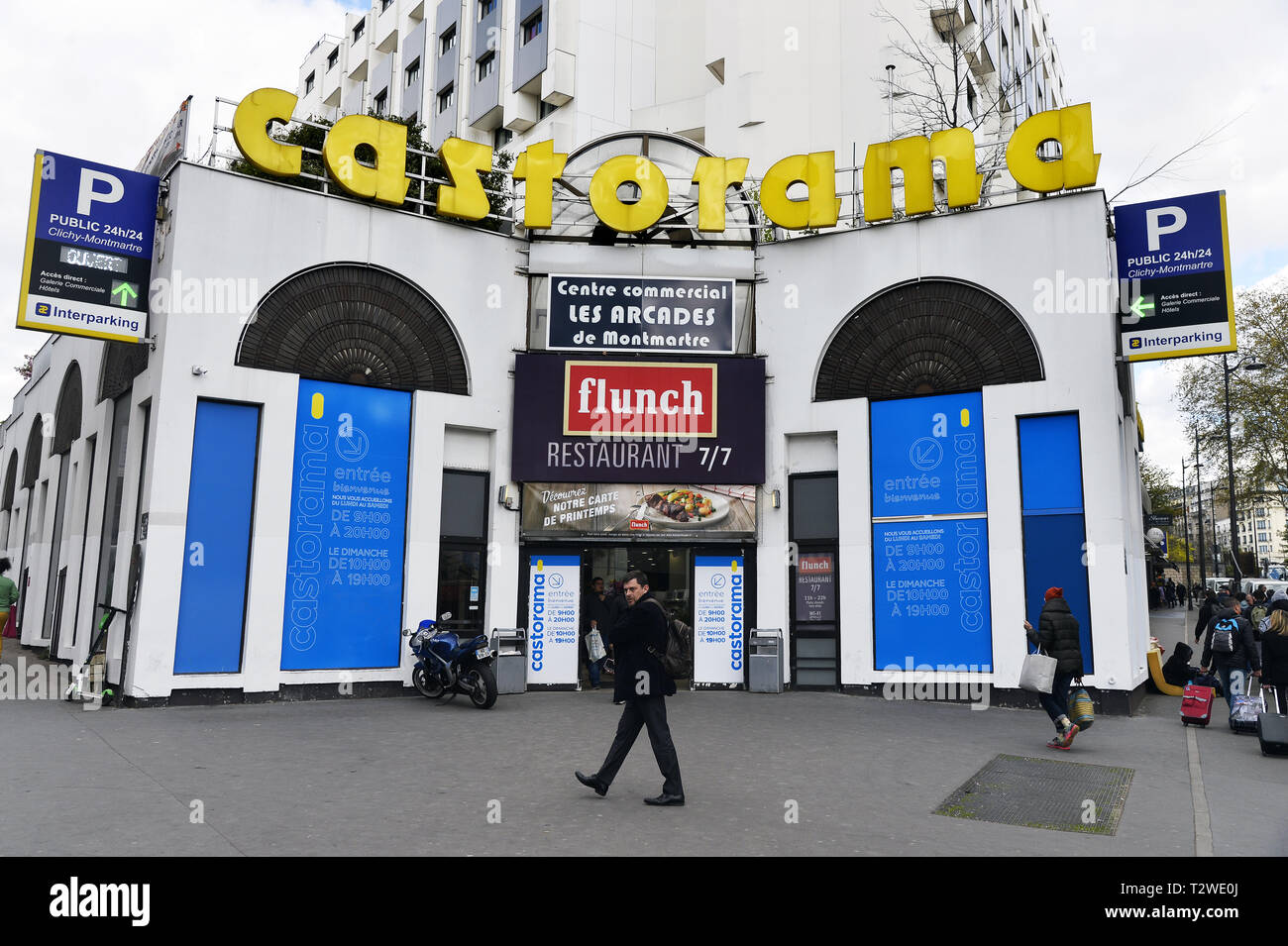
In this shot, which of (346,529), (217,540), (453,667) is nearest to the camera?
(453,667)

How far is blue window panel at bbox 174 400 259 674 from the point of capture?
42.9 ft

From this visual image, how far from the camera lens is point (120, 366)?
16.3 m

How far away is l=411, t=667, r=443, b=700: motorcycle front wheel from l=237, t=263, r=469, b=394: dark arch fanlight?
4662 millimetres

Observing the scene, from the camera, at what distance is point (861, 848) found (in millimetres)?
6285

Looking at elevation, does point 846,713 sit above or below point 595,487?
below

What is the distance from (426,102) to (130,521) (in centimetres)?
2849

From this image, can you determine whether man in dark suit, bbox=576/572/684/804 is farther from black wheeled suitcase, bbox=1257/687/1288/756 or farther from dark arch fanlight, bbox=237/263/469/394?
dark arch fanlight, bbox=237/263/469/394

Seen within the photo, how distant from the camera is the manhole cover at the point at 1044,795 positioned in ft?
24.0

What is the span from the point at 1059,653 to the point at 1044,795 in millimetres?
2962

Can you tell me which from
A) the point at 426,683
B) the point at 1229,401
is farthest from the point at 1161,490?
the point at 426,683

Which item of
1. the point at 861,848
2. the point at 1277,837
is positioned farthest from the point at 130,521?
the point at 1277,837

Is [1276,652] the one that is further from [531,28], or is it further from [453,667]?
[531,28]
